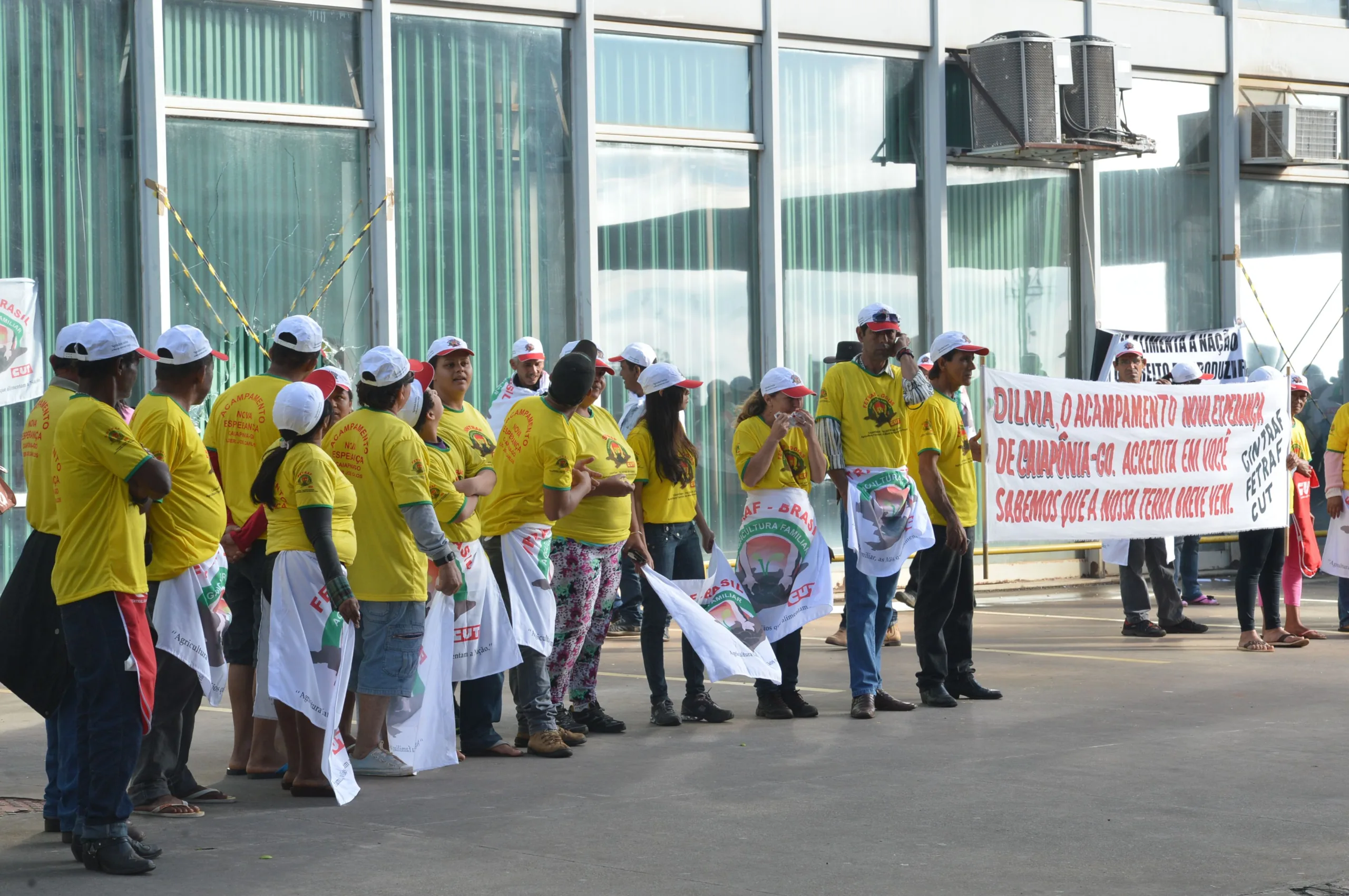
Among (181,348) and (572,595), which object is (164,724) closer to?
(181,348)

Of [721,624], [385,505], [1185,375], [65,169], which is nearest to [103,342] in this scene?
[385,505]

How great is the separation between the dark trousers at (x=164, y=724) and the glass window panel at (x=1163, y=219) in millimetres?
13040

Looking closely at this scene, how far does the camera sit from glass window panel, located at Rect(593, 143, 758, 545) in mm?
15883

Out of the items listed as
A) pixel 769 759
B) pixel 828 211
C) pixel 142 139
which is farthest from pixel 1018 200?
pixel 769 759

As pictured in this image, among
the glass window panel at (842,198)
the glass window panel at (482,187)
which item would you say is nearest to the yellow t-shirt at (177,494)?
the glass window panel at (482,187)

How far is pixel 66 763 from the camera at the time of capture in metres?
6.75

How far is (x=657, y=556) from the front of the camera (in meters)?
9.70

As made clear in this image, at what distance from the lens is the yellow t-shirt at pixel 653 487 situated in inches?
381

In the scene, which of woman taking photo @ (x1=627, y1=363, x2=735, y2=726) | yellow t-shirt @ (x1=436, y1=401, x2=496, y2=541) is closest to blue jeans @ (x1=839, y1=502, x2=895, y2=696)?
woman taking photo @ (x1=627, y1=363, x2=735, y2=726)

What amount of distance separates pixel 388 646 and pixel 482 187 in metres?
7.80

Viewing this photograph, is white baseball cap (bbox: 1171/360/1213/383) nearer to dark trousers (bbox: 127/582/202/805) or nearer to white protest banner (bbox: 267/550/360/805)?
white protest banner (bbox: 267/550/360/805)

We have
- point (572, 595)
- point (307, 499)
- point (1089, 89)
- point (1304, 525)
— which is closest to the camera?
point (307, 499)

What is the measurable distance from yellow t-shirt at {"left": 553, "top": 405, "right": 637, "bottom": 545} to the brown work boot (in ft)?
3.20

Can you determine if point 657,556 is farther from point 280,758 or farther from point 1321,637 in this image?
point 1321,637
